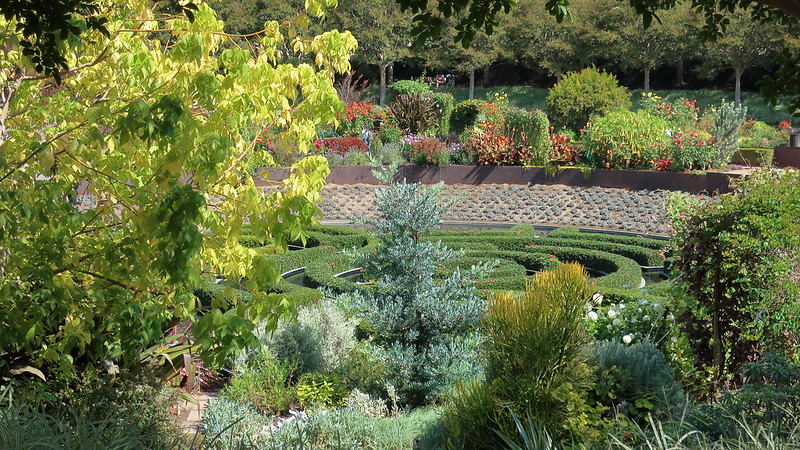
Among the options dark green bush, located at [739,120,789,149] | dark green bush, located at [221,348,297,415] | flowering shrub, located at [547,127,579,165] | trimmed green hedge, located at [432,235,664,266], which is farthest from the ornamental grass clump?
dark green bush, located at [739,120,789,149]

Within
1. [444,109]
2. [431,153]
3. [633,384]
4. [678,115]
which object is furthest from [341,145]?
[633,384]

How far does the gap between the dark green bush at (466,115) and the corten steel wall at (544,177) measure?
2.70 meters

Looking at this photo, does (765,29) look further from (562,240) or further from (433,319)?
(433,319)

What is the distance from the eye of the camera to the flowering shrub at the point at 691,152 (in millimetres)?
15312

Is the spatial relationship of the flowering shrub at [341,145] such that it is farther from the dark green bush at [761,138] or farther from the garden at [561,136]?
the dark green bush at [761,138]

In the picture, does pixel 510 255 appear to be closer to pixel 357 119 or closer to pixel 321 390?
pixel 321 390

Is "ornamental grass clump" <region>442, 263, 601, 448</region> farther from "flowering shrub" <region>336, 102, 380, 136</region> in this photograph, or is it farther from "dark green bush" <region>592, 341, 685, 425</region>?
"flowering shrub" <region>336, 102, 380, 136</region>

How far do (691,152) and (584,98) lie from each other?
5404 millimetres

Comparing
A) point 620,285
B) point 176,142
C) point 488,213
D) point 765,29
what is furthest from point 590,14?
point 176,142

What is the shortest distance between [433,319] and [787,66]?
10.2ft

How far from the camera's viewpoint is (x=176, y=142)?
11.6 ft

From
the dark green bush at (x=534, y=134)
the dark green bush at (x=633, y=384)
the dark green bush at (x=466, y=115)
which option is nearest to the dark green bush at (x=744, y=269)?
the dark green bush at (x=633, y=384)

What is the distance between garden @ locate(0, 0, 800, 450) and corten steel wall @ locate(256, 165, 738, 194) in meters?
8.00

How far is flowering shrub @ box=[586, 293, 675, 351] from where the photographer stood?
6.28m
